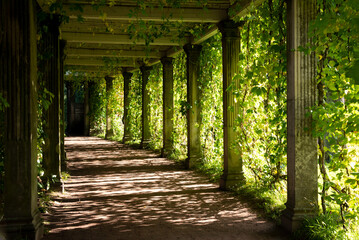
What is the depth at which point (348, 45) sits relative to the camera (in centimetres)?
346

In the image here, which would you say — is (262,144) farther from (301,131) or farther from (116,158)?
(116,158)

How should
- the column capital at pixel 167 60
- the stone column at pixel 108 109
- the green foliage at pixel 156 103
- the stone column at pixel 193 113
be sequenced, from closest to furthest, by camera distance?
the stone column at pixel 193 113, the column capital at pixel 167 60, the green foliage at pixel 156 103, the stone column at pixel 108 109

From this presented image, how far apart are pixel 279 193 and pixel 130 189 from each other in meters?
2.71

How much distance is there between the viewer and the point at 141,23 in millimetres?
5180

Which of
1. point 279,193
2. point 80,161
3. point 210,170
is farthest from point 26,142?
point 80,161

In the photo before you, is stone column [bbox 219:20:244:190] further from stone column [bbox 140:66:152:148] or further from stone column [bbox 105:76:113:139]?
stone column [bbox 105:76:113:139]

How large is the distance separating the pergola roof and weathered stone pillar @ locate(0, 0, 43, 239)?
24.7 inches

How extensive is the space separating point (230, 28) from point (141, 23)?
2046 mm

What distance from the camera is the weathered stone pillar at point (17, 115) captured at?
12.0ft

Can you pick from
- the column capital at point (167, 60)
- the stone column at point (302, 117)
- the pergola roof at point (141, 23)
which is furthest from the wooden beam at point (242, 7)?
the column capital at point (167, 60)

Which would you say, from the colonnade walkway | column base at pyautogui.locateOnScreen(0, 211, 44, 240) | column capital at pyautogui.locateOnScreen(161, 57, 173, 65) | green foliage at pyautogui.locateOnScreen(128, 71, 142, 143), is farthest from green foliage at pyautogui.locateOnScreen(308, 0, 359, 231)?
green foliage at pyautogui.locateOnScreen(128, 71, 142, 143)

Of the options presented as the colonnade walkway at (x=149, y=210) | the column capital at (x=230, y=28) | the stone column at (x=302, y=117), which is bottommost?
the colonnade walkway at (x=149, y=210)

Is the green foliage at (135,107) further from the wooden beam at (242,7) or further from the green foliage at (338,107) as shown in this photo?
the green foliage at (338,107)

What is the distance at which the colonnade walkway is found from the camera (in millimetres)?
4230
